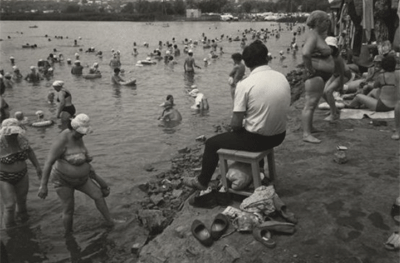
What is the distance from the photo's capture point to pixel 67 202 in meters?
6.05

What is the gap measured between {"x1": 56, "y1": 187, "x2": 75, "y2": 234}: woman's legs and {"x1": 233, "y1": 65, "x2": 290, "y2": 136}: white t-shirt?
303 cm

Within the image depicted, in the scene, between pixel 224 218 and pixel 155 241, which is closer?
pixel 224 218

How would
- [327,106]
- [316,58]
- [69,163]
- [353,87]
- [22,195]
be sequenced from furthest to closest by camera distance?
[353,87]
[327,106]
[316,58]
[22,195]
[69,163]

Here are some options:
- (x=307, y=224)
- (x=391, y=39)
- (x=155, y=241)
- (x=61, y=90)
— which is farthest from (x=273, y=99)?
(x=391, y=39)

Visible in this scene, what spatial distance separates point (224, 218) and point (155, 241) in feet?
3.65

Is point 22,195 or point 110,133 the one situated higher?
point 22,195

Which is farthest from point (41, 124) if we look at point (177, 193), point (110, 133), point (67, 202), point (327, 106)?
point (327, 106)

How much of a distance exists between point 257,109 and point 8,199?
4367 mm

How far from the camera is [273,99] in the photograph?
184 inches

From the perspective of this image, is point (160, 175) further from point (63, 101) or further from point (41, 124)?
point (41, 124)

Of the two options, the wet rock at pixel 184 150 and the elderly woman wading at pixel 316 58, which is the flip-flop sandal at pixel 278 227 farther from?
the wet rock at pixel 184 150

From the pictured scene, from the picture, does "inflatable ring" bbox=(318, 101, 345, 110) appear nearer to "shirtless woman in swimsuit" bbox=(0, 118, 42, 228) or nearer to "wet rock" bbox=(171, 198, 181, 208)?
"wet rock" bbox=(171, 198, 181, 208)

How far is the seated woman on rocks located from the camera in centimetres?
878

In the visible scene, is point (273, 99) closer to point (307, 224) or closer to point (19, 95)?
point (307, 224)
